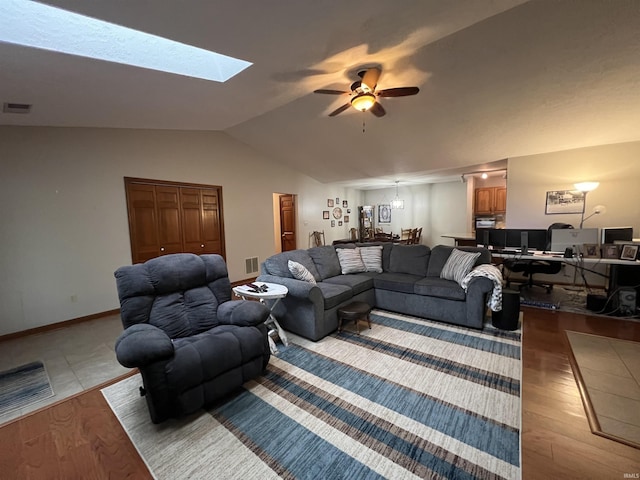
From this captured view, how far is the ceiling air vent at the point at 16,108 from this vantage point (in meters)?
2.39

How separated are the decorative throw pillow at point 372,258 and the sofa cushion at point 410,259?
7.4 inches

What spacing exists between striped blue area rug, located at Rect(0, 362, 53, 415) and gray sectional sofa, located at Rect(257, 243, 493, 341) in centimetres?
208

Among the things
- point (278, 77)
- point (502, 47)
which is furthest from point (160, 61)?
point (502, 47)

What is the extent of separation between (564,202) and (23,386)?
7.31 meters

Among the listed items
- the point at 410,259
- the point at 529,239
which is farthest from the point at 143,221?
the point at 529,239

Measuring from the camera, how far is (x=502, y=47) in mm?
2494

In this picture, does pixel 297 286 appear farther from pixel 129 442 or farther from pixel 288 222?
pixel 288 222

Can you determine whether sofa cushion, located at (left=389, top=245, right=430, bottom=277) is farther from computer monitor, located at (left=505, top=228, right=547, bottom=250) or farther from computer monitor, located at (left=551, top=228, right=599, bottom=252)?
computer monitor, located at (left=551, top=228, right=599, bottom=252)

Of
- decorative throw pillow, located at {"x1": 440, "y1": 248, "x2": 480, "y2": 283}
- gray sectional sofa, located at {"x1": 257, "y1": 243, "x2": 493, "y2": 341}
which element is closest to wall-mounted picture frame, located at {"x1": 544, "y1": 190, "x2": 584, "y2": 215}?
gray sectional sofa, located at {"x1": 257, "y1": 243, "x2": 493, "y2": 341}

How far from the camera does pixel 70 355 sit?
2750 millimetres

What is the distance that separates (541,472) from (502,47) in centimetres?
330

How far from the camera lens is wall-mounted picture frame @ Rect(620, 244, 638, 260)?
3156mm

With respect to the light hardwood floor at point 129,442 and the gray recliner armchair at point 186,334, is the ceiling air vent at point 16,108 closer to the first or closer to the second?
the gray recliner armchair at point 186,334

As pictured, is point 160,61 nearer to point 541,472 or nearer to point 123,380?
point 123,380
